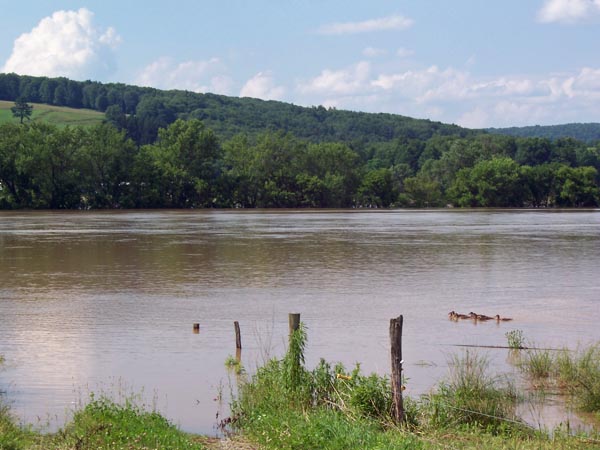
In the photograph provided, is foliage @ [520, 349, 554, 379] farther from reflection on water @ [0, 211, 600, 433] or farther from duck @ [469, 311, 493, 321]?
duck @ [469, 311, 493, 321]

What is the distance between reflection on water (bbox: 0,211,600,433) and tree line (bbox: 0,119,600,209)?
63690 mm

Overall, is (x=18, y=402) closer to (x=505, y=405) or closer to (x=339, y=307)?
(x=505, y=405)

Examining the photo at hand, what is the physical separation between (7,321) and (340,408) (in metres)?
13.6

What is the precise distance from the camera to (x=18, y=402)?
14.1m

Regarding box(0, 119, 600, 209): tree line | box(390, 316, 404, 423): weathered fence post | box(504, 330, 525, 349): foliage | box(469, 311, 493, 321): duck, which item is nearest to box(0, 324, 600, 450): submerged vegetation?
box(390, 316, 404, 423): weathered fence post

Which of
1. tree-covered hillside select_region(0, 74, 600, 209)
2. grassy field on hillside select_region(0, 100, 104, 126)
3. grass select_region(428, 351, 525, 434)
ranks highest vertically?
Answer: grassy field on hillside select_region(0, 100, 104, 126)

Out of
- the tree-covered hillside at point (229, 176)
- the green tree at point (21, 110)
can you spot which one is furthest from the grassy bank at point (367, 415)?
the green tree at point (21, 110)

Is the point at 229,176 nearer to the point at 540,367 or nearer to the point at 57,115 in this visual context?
the point at 57,115

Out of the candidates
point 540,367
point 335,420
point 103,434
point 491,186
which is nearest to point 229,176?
point 491,186

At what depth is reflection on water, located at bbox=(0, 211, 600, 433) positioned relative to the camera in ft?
54.9

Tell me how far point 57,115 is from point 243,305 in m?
170

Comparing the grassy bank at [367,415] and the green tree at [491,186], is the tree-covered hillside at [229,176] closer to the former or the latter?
the green tree at [491,186]

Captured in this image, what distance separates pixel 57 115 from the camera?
187 m

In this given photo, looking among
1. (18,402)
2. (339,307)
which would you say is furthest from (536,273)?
(18,402)
